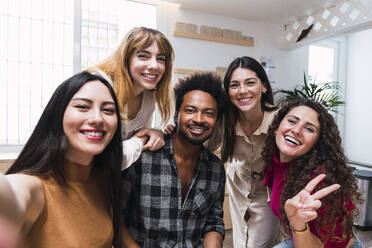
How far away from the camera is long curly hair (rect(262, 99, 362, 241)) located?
1.25 m

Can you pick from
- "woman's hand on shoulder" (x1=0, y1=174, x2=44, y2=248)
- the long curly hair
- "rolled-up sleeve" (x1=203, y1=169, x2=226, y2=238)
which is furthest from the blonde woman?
the long curly hair

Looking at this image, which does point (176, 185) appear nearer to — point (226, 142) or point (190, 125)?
point (190, 125)

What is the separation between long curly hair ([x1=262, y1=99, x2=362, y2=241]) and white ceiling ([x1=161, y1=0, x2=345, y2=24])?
2049 millimetres

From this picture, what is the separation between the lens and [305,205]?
1.18 meters

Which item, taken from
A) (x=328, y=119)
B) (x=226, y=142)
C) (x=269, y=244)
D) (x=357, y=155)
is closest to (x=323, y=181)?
(x=328, y=119)

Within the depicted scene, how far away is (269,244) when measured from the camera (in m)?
2.07

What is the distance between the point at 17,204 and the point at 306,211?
1038mm

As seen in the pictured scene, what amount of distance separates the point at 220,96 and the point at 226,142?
1.10 ft

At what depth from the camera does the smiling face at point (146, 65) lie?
1504mm

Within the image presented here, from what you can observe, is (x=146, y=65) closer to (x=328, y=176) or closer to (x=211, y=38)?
(x=328, y=176)

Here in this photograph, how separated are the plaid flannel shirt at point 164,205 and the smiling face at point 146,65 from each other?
1.22 ft

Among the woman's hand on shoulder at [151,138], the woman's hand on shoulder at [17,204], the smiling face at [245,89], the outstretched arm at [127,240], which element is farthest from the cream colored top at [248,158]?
the woman's hand on shoulder at [17,204]

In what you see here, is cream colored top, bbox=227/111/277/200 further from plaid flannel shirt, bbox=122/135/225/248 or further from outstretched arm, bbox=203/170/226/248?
plaid flannel shirt, bbox=122/135/225/248

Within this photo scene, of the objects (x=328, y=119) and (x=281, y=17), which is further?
(x=281, y=17)
